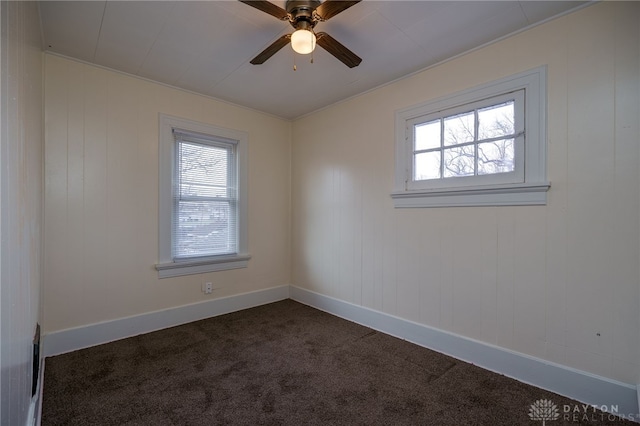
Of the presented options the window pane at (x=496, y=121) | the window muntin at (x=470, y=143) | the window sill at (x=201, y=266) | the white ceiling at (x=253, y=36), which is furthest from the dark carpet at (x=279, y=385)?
the white ceiling at (x=253, y=36)

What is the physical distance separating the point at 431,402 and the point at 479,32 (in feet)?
8.47

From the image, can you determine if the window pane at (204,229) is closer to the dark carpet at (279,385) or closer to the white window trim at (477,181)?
the dark carpet at (279,385)

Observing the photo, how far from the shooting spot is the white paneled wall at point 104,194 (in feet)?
7.95

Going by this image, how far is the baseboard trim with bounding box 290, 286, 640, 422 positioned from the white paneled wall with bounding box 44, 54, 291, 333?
2.00 metres

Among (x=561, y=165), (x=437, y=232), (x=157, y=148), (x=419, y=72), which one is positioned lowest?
(x=437, y=232)

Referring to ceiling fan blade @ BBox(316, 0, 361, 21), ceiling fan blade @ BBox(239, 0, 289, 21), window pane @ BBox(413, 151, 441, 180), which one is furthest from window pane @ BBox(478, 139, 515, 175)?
ceiling fan blade @ BBox(239, 0, 289, 21)

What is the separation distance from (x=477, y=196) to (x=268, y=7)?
1.97 metres

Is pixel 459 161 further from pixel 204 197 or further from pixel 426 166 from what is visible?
pixel 204 197

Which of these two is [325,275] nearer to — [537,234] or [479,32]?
[537,234]

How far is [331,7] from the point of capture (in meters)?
1.64

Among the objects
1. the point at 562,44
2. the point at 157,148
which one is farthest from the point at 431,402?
the point at 157,148

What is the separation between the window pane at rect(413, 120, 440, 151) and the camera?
2586mm

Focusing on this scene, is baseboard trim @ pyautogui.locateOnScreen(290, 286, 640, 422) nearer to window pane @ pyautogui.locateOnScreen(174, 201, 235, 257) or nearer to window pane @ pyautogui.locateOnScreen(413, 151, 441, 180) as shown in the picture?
window pane @ pyautogui.locateOnScreen(413, 151, 441, 180)

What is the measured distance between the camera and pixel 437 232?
255 cm
